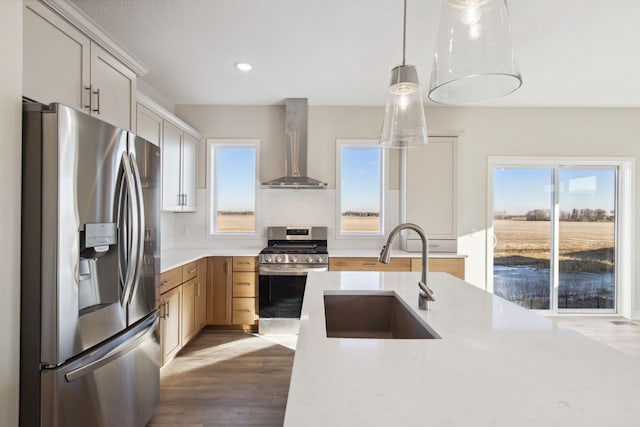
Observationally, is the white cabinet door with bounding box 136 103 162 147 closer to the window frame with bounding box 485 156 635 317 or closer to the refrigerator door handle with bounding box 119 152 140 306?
the refrigerator door handle with bounding box 119 152 140 306

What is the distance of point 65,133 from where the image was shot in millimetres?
1310

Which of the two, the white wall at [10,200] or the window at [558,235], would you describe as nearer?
the white wall at [10,200]

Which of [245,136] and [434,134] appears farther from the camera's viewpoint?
[245,136]

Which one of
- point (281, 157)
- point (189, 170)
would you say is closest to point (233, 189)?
point (189, 170)

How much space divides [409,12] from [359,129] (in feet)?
6.23

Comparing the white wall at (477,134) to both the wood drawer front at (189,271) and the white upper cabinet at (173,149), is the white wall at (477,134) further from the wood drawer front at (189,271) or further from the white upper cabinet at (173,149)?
the wood drawer front at (189,271)

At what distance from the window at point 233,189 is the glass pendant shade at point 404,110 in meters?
2.73

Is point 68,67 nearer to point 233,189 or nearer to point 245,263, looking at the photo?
point 245,263

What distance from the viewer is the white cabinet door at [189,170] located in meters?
3.54

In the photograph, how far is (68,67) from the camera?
5.34 feet

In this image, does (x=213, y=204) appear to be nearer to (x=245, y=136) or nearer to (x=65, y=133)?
(x=245, y=136)

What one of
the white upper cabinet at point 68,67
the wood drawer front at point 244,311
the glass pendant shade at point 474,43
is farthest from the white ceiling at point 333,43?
the wood drawer front at point 244,311

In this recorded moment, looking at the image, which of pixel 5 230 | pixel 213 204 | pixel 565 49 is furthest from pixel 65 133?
pixel 565 49

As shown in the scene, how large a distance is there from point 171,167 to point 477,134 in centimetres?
354
